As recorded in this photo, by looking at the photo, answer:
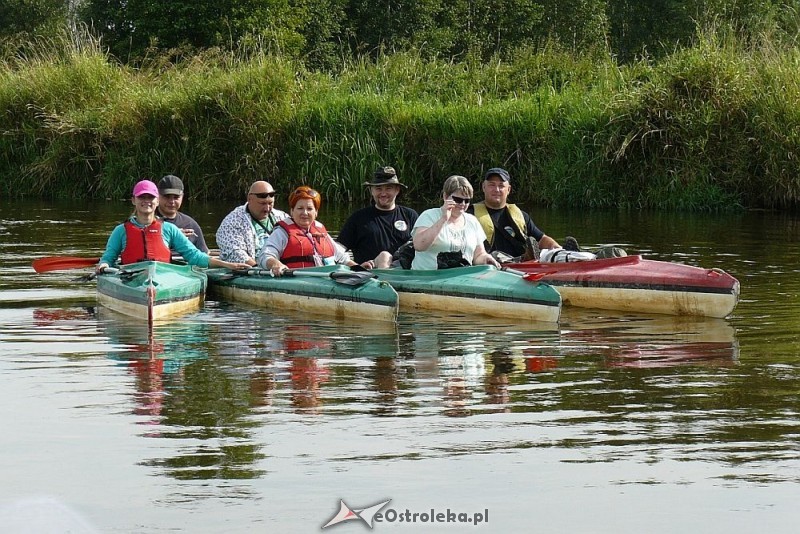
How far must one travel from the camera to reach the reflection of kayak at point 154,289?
33.7 ft

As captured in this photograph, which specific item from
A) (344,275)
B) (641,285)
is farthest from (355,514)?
(641,285)

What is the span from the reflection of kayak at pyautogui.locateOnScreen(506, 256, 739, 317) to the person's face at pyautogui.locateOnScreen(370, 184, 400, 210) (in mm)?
1086

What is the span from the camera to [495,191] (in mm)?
11211

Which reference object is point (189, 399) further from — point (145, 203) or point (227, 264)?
point (227, 264)

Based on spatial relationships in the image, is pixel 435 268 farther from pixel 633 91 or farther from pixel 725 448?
pixel 633 91

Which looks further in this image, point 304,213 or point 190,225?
point 190,225

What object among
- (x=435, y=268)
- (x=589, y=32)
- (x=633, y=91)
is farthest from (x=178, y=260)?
(x=589, y=32)

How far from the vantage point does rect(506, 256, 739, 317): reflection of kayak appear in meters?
10.3

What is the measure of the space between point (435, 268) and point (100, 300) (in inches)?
109

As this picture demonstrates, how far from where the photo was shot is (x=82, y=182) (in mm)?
23953

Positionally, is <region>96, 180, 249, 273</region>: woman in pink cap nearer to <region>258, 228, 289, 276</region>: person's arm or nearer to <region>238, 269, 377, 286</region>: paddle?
<region>258, 228, 289, 276</region>: person's arm

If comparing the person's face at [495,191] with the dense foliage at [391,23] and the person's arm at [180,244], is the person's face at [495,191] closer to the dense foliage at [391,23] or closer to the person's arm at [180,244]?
the person's arm at [180,244]

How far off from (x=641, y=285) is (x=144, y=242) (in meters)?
3.88

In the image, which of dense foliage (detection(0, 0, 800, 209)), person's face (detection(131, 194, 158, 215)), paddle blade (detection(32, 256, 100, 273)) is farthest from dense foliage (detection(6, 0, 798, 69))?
person's face (detection(131, 194, 158, 215))
